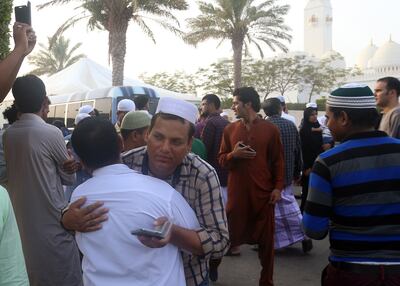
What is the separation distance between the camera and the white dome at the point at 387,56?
64.0 meters

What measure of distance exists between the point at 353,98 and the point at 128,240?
52.7 inches

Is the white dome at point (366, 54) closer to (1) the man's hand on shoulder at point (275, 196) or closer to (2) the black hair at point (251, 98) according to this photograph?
(2) the black hair at point (251, 98)

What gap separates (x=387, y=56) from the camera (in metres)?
65.6

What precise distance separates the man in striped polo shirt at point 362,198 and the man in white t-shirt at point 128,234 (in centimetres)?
87

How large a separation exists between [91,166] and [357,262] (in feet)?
4.39

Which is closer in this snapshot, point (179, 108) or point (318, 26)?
point (179, 108)

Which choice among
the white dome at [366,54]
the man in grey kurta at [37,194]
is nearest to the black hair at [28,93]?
the man in grey kurta at [37,194]

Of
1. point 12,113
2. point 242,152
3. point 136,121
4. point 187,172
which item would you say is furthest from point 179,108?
point 242,152

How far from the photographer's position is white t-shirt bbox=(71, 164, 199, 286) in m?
1.62

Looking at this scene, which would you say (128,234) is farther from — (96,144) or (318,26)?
(318,26)

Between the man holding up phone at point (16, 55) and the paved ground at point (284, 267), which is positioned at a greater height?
the man holding up phone at point (16, 55)

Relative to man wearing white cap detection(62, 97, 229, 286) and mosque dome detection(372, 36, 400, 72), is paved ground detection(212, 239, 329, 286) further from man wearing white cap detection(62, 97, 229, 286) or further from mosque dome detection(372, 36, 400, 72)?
mosque dome detection(372, 36, 400, 72)

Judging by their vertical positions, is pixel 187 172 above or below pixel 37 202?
above

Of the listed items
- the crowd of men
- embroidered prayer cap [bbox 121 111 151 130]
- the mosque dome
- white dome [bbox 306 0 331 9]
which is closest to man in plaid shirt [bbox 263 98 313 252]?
embroidered prayer cap [bbox 121 111 151 130]
